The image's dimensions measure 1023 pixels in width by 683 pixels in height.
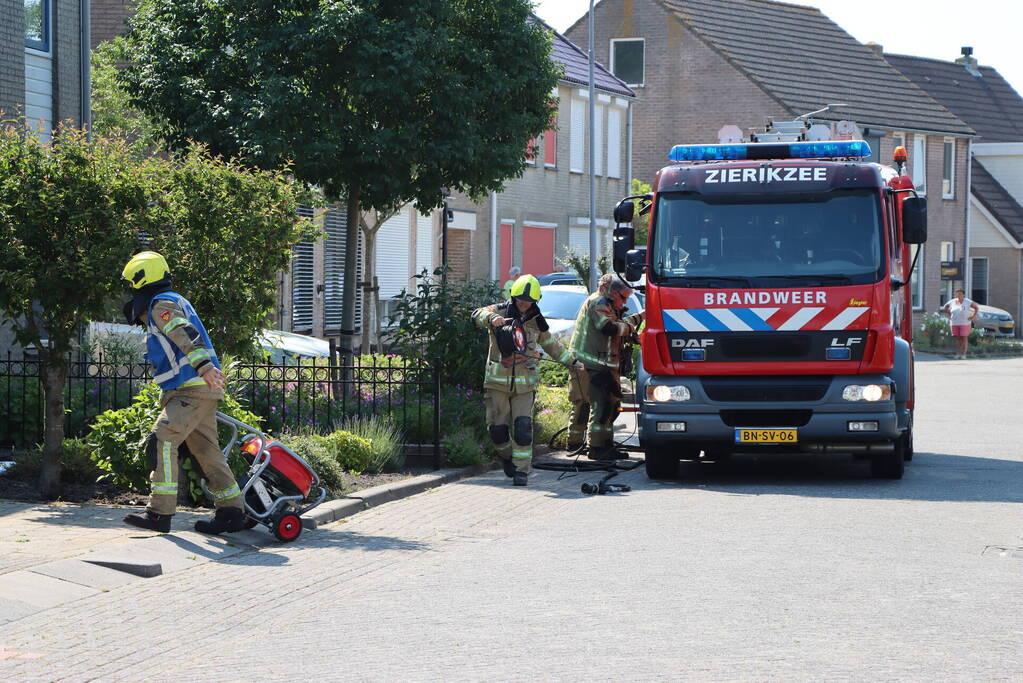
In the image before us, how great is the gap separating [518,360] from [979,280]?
44.0 metres

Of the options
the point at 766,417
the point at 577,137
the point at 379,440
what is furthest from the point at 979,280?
the point at 379,440

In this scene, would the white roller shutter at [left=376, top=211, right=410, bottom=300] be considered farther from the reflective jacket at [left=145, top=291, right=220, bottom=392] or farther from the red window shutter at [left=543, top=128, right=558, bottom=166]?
the reflective jacket at [left=145, top=291, right=220, bottom=392]

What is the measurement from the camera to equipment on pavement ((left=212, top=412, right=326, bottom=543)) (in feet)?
31.3

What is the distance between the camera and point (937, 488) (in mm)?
12500

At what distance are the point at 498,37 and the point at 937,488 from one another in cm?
787

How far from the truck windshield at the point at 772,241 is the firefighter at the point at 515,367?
112cm

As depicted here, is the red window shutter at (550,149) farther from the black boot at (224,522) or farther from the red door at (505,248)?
the black boot at (224,522)

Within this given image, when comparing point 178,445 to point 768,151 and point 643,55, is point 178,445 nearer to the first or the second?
point 768,151

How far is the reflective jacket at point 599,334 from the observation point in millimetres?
14211

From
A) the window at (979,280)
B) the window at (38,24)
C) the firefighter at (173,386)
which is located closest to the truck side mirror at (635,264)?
the firefighter at (173,386)

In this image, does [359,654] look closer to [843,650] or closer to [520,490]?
[843,650]

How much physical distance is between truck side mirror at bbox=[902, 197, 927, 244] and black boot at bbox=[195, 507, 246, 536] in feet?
21.9

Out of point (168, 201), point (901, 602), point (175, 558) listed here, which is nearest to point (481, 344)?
point (168, 201)

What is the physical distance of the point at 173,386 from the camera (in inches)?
366
